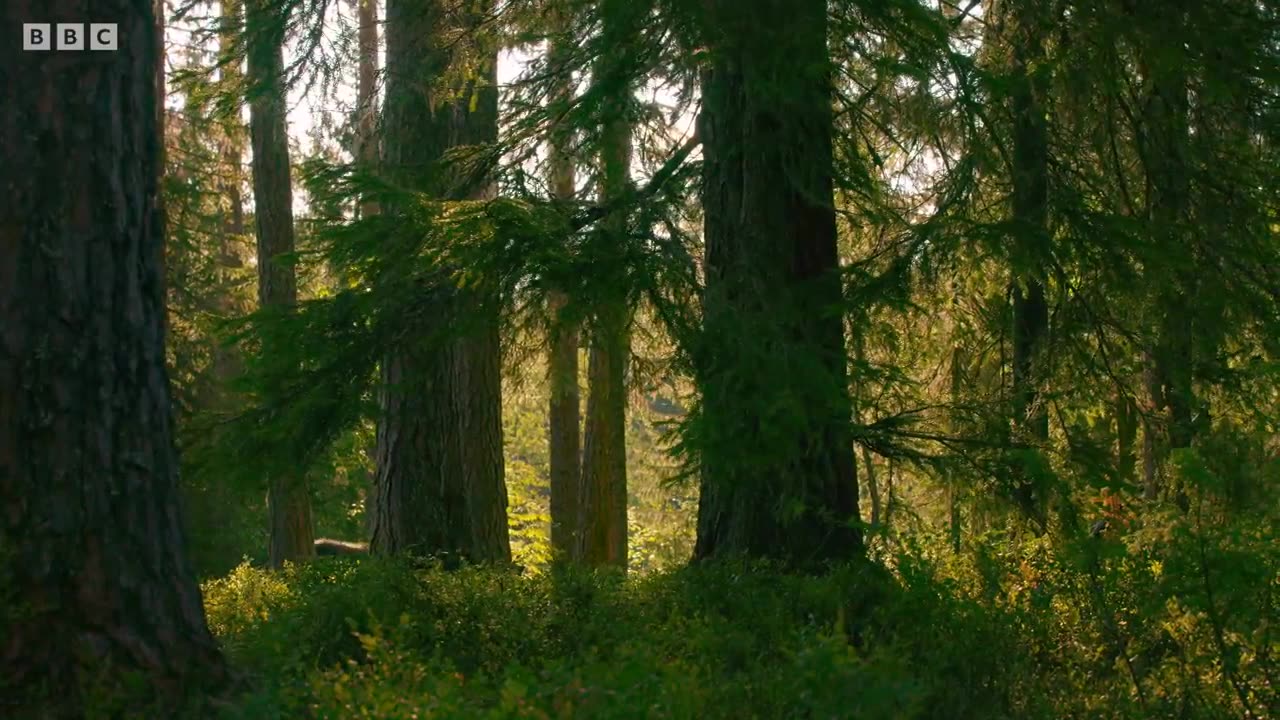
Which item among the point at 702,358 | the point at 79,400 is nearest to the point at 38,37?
the point at 79,400

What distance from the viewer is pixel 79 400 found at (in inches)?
218

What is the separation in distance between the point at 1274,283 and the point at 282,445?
22.7 feet

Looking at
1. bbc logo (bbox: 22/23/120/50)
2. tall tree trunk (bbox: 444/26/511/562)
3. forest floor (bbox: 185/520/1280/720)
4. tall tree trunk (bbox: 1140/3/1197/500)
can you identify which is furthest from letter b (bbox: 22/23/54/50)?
tall tree trunk (bbox: 1140/3/1197/500)

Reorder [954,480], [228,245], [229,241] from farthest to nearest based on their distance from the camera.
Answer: [228,245]
[229,241]
[954,480]

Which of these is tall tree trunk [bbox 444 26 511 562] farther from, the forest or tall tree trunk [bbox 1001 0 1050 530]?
tall tree trunk [bbox 1001 0 1050 530]

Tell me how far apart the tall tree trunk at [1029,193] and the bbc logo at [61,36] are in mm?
5142

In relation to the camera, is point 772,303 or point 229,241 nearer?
point 772,303

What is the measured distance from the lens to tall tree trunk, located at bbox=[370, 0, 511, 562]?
11.1 m

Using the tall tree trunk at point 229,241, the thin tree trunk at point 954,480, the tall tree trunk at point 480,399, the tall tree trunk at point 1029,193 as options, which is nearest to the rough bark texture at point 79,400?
the thin tree trunk at point 954,480

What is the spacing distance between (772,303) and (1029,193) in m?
2.06

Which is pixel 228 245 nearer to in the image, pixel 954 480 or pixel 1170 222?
pixel 954 480

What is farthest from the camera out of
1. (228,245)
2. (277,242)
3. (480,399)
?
(228,245)

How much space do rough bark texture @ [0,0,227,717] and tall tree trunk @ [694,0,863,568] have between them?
2932 millimetres

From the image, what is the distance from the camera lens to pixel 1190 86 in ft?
30.5
